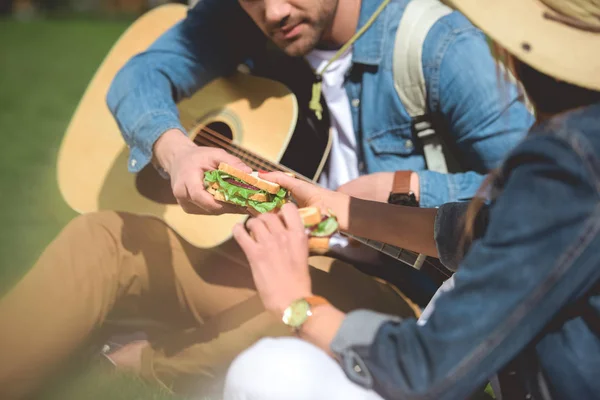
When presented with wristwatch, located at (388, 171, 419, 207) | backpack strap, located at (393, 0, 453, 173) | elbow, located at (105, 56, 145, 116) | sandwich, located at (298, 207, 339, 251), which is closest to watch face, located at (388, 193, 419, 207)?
wristwatch, located at (388, 171, 419, 207)

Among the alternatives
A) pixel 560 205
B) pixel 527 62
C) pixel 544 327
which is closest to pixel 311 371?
pixel 544 327

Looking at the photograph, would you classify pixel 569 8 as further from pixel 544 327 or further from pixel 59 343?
pixel 59 343

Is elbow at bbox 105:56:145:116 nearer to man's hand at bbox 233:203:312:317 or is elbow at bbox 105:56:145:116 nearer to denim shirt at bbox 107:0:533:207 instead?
denim shirt at bbox 107:0:533:207

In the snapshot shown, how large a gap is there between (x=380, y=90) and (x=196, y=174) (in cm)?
62

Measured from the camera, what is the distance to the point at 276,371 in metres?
1.15

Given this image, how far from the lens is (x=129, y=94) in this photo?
2.17 m

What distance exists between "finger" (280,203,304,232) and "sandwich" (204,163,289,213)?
223mm

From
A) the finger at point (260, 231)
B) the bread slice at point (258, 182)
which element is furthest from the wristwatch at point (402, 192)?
the finger at point (260, 231)

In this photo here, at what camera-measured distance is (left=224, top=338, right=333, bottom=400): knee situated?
1.13 metres

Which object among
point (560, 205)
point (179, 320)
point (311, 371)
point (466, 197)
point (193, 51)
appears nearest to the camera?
point (560, 205)

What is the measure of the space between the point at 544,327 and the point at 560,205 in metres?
0.23

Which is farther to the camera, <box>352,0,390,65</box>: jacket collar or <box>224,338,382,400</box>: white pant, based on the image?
<box>352,0,390,65</box>: jacket collar

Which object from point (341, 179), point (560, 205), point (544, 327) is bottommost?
point (341, 179)

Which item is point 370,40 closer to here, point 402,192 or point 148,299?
point 402,192
